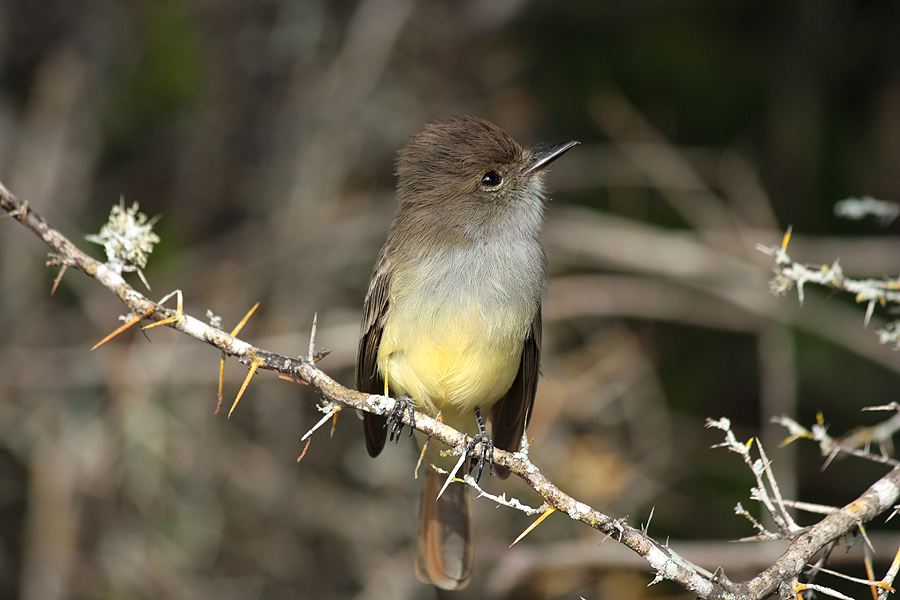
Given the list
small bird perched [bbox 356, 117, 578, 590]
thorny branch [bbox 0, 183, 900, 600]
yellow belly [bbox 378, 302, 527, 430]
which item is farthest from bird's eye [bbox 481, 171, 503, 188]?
thorny branch [bbox 0, 183, 900, 600]

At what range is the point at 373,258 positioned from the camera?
6.46 meters

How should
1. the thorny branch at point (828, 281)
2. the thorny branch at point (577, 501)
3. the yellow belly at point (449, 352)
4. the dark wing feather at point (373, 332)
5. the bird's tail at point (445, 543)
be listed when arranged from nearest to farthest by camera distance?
1. the thorny branch at point (577, 501)
2. the thorny branch at point (828, 281)
3. the yellow belly at point (449, 352)
4. the dark wing feather at point (373, 332)
5. the bird's tail at point (445, 543)

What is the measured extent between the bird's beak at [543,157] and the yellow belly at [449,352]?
82cm

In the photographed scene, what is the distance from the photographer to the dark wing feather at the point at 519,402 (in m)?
3.93

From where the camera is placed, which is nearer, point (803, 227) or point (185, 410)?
point (185, 410)

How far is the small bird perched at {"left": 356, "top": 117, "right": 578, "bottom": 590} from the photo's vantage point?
3.60m

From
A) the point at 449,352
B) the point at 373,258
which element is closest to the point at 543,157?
the point at 449,352

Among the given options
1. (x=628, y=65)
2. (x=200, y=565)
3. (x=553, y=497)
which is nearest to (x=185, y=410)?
(x=200, y=565)

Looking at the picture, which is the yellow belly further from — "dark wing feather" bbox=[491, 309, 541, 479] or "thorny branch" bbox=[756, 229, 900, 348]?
"thorny branch" bbox=[756, 229, 900, 348]

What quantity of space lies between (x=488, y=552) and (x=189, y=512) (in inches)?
84.1

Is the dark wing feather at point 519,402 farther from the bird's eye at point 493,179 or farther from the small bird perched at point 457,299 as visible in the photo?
the bird's eye at point 493,179

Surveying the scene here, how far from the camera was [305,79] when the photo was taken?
6664mm

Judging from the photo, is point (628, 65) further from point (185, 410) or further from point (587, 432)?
point (185, 410)

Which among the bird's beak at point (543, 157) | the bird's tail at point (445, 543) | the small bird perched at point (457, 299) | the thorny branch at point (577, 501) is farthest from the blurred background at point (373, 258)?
the thorny branch at point (577, 501)
